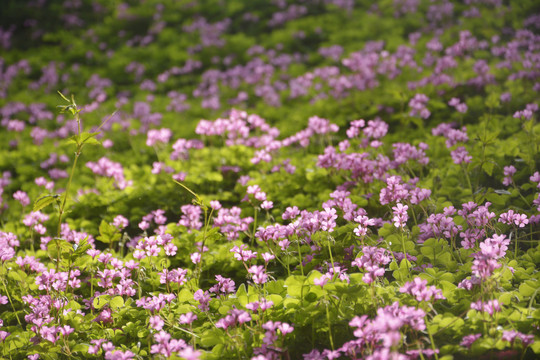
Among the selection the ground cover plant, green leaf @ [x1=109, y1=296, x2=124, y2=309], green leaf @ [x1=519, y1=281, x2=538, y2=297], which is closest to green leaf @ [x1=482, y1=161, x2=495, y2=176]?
the ground cover plant

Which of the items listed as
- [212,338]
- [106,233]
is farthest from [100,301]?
[212,338]

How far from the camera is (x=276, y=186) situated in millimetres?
4355

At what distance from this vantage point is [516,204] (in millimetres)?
3447

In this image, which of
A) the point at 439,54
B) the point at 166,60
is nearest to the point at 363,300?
the point at 439,54

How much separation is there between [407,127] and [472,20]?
147 inches

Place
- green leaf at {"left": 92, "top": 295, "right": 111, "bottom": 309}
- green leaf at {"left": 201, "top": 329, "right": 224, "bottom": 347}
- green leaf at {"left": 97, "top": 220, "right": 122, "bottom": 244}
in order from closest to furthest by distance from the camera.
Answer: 1. green leaf at {"left": 201, "top": 329, "right": 224, "bottom": 347}
2. green leaf at {"left": 92, "top": 295, "right": 111, "bottom": 309}
3. green leaf at {"left": 97, "top": 220, "right": 122, "bottom": 244}

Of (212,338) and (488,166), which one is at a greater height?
(488,166)

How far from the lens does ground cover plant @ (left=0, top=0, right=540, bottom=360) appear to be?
2.42 metres

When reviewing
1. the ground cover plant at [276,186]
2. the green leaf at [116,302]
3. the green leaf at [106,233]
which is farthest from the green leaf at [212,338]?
the green leaf at [106,233]

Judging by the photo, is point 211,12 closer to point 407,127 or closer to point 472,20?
point 472,20

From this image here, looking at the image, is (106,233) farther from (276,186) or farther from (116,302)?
(276,186)

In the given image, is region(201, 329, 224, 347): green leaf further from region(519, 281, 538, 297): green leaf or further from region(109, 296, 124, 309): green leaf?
region(519, 281, 538, 297): green leaf

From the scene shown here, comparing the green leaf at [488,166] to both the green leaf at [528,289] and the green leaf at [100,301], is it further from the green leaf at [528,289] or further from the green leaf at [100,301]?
the green leaf at [100,301]

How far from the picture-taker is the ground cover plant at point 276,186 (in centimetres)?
242
